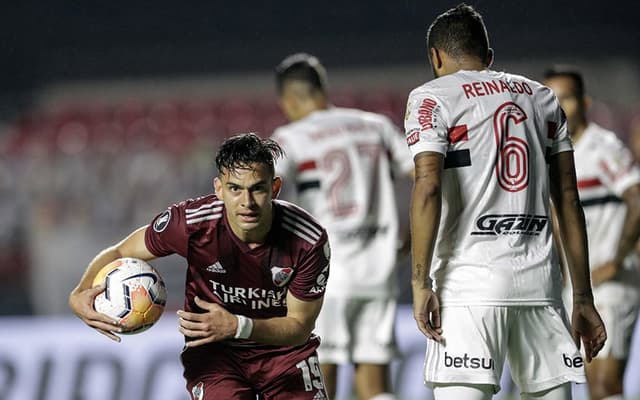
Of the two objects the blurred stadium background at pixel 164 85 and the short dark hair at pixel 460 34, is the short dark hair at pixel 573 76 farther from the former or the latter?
the blurred stadium background at pixel 164 85

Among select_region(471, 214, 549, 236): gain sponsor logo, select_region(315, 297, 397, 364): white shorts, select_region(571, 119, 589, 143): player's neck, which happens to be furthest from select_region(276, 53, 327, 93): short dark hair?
select_region(471, 214, 549, 236): gain sponsor logo

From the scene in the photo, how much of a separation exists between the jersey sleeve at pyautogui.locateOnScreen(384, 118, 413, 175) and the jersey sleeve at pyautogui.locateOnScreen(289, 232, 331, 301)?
5.89 ft

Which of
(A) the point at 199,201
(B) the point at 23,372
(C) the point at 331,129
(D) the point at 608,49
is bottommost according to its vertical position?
(B) the point at 23,372

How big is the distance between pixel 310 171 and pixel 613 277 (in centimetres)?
177

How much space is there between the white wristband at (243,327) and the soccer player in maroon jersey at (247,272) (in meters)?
0.03

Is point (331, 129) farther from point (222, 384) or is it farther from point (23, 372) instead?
point (23, 372)

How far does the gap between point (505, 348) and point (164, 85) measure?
54.0ft

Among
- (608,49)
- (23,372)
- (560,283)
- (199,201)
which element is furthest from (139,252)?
(608,49)

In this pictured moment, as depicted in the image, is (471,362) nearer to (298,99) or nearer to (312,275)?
(312,275)

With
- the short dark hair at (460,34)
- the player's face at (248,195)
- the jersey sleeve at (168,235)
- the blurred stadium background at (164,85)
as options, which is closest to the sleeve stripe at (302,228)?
the player's face at (248,195)

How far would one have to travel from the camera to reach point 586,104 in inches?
236

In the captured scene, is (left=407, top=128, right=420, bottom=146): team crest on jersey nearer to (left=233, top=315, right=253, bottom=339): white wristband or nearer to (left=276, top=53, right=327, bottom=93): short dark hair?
(left=233, top=315, right=253, bottom=339): white wristband

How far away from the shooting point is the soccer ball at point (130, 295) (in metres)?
4.17

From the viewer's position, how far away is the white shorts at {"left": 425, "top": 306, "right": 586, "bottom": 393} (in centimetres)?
383
